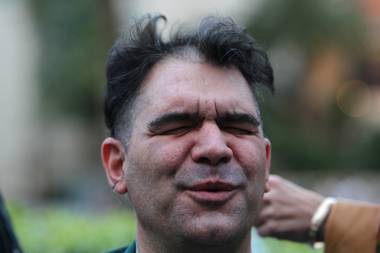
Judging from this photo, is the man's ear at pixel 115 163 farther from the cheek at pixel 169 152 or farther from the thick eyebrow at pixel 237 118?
A: the thick eyebrow at pixel 237 118

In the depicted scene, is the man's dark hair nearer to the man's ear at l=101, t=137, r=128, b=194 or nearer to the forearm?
the man's ear at l=101, t=137, r=128, b=194

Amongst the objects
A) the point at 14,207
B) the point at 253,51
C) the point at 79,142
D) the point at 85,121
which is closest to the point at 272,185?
the point at 253,51

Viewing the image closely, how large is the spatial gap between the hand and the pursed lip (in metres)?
0.77

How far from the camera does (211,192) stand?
2.81m

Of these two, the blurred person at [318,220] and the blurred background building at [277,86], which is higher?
the blurred person at [318,220]

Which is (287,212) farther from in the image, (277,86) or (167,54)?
(277,86)

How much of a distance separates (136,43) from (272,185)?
2.91ft

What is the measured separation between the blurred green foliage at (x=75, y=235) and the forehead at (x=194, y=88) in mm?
2291

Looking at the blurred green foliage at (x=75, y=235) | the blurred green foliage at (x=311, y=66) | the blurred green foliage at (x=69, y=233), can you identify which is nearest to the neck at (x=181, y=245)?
the blurred green foliage at (x=75, y=235)

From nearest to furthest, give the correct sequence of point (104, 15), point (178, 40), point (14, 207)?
1. point (178, 40)
2. point (14, 207)
3. point (104, 15)

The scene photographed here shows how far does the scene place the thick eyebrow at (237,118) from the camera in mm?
2957

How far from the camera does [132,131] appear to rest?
10.0 ft

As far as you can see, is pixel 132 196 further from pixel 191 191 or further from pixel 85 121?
pixel 85 121

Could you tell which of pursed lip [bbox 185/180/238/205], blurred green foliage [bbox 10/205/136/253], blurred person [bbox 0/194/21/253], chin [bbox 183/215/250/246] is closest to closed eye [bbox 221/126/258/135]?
pursed lip [bbox 185/180/238/205]
